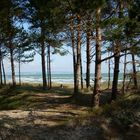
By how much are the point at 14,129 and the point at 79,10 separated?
7179 millimetres

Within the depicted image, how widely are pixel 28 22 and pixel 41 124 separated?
20.2 metres

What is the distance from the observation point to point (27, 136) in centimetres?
1420

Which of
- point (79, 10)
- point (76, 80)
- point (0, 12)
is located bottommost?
point (76, 80)

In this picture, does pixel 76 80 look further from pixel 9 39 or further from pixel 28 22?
pixel 9 39

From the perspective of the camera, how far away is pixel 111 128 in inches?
590

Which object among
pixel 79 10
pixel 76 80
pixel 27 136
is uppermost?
pixel 79 10

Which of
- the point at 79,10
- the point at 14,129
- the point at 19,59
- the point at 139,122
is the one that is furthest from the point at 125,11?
the point at 19,59

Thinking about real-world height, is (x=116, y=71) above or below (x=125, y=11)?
below

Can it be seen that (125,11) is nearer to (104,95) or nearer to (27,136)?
(104,95)

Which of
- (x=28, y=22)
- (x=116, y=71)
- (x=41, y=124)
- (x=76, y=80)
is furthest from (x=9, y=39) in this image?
(x=41, y=124)

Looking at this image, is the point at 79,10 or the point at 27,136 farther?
the point at 79,10

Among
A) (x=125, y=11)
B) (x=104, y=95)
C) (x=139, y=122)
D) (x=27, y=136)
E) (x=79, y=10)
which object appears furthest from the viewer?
(x=104, y=95)

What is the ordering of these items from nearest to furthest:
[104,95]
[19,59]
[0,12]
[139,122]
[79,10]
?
[139,122] → [79,10] → [104,95] → [0,12] → [19,59]

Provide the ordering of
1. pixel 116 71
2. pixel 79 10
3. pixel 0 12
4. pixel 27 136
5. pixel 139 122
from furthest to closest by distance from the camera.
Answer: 1. pixel 0 12
2. pixel 116 71
3. pixel 79 10
4. pixel 139 122
5. pixel 27 136
